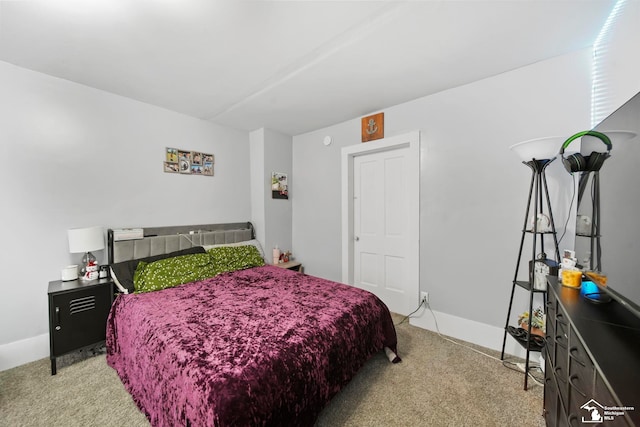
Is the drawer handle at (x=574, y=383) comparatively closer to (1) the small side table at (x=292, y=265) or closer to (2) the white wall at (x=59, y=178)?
(1) the small side table at (x=292, y=265)

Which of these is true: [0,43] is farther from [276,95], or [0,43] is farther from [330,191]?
[330,191]

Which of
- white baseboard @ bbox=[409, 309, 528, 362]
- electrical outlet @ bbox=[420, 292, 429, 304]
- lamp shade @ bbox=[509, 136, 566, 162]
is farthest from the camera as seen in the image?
electrical outlet @ bbox=[420, 292, 429, 304]

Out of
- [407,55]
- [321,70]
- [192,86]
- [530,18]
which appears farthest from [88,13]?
[530,18]

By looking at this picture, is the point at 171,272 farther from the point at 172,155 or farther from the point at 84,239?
the point at 172,155

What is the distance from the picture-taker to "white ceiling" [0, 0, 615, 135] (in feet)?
4.84

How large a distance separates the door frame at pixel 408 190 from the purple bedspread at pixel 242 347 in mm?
1025

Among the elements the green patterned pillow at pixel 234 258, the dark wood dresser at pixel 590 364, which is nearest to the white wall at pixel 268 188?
the green patterned pillow at pixel 234 258

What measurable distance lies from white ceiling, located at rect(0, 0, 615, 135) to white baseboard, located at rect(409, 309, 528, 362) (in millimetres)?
2372

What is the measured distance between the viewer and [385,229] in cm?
312

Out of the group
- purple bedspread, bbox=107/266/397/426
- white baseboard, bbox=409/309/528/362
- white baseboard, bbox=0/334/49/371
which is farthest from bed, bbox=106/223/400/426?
white baseboard, bbox=409/309/528/362

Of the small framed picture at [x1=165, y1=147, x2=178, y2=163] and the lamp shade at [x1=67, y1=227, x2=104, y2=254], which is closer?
the lamp shade at [x1=67, y1=227, x2=104, y2=254]

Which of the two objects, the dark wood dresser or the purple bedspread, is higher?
the dark wood dresser

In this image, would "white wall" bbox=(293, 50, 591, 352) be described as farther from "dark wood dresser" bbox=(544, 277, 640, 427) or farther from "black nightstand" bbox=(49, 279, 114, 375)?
"black nightstand" bbox=(49, 279, 114, 375)

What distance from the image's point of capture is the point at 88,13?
4.89 feet
